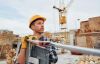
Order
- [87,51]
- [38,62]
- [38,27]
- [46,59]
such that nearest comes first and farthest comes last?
[87,51] < [46,59] < [38,62] < [38,27]

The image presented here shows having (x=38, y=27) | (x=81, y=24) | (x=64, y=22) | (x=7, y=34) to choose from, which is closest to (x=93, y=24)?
(x=81, y=24)

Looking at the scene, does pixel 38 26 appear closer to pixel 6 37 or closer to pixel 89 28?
pixel 6 37

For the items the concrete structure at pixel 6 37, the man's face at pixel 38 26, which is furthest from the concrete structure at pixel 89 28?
the man's face at pixel 38 26

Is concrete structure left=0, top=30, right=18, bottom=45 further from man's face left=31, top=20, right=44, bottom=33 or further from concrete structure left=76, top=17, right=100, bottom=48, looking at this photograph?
man's face left=31, top=20, right=44, bottom=33

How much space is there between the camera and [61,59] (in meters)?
2.08

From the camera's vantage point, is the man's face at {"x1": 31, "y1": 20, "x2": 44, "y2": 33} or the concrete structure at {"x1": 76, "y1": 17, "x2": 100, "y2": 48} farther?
the concrete structure at {"x1": 76, "y1": 17, "x2": 100, "y2": 48}

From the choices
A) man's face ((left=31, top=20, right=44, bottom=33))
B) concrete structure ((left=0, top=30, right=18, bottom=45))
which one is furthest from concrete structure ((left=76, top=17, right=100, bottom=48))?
man's face ((left=31, top=20, right=44, bottom=33))

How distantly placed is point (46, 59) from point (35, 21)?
77 centimetres

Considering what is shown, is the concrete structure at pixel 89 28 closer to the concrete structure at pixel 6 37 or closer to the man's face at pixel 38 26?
the concrete structure at pixel 6 37

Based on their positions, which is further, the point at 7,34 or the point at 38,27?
the point at 7,34

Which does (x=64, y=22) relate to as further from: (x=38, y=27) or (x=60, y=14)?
(x=38, y=27)

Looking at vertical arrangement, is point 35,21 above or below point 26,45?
above

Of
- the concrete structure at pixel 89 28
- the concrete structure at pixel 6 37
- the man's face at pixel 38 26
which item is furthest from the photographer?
the concrete structure at pixel 89 28

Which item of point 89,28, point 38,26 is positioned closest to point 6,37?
point 38,26
